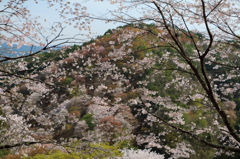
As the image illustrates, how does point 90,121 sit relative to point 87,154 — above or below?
below

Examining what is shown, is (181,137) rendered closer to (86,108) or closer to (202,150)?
(202,150)

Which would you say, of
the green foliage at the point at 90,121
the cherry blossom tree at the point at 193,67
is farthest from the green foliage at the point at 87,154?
the green foliage at the point at 90,121

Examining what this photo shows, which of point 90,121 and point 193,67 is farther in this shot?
point 90,121

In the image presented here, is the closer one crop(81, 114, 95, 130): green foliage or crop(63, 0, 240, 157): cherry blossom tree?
crop(63, 0, 240, 157): cherry blossom tree

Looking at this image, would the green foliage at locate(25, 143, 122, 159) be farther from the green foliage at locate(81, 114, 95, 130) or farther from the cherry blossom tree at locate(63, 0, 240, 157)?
the green foliage at locate(81, 114, 95, 130)

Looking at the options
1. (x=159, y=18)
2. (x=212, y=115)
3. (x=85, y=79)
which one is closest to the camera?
(x=159, y=18)

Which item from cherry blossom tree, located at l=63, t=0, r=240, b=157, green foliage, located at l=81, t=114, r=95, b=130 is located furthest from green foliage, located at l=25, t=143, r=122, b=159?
green foliage, located at l=81, t=114, r=95, b=130

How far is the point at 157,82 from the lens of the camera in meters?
14.7

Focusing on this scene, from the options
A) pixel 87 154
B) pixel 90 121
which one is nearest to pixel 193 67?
pixel 87 154

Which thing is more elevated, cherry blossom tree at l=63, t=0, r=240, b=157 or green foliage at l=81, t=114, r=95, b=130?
cherry blossom tree at l=63, t=0, r=240, b=157

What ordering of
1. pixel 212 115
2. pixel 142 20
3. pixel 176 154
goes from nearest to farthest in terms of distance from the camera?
pixel 142 20
pixel 176 154
pixel 212 115

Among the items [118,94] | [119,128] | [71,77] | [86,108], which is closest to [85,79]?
[71,77]

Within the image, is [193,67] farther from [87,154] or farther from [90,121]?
[90,121]

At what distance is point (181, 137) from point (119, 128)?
347cm
